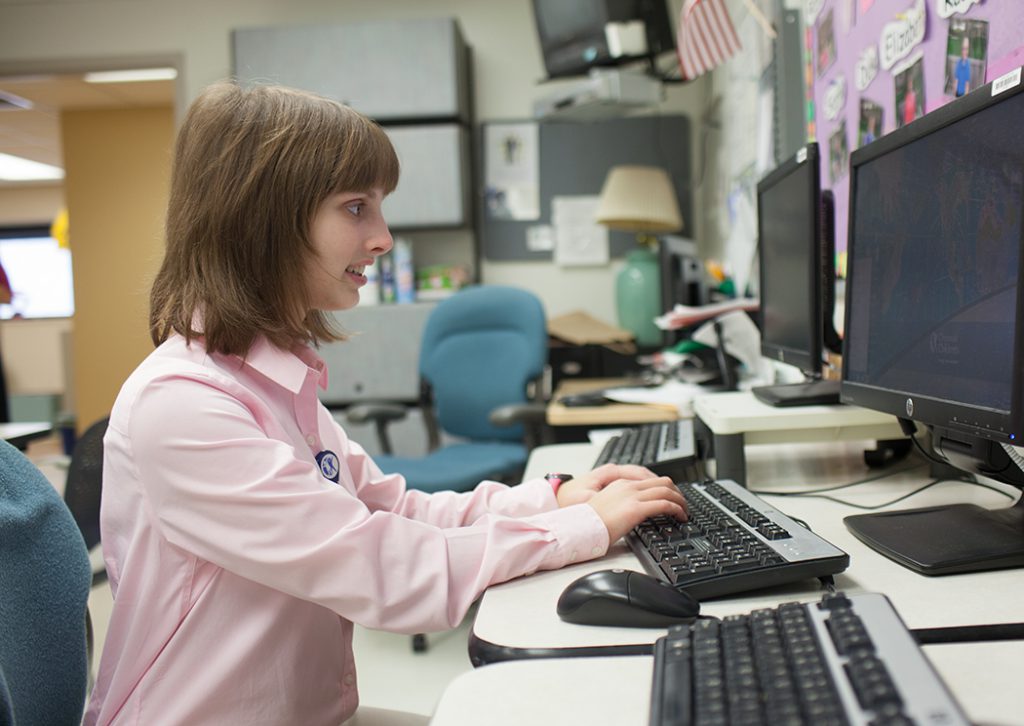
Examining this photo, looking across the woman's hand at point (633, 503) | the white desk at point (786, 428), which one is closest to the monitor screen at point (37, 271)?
the white desk at point (786, 428)

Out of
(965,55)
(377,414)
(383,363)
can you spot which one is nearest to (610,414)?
(377,414)

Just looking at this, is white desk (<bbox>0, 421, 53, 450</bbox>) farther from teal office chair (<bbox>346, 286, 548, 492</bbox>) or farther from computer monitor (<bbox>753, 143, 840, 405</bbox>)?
computer monitor (<bbox>753, 143, 840, 405</bbox>)

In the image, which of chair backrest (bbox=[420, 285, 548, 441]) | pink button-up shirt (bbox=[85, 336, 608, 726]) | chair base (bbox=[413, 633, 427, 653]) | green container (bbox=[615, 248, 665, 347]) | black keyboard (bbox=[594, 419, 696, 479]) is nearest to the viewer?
pink button-up shirt (bbox=[85, 336, 608, 726])

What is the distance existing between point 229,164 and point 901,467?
102 centimetres

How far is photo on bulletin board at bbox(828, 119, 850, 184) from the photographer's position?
1688mm

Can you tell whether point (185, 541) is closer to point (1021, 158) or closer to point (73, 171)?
point (1021, 158)

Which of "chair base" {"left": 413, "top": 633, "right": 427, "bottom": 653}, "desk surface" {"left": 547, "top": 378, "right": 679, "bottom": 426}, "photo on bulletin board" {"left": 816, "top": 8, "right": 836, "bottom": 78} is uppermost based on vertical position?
"photo on bulletin board" {"left": 816, "top": 8, "right": 836, "bottom": 78}

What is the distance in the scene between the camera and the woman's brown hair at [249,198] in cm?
87

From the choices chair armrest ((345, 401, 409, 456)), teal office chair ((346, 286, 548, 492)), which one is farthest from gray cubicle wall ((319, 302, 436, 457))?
chair armrest ((345, 401, 409, 456))

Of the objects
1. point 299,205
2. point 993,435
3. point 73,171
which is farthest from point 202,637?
point 73,171

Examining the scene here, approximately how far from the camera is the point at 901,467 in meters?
1.27

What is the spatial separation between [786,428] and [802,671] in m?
0.71

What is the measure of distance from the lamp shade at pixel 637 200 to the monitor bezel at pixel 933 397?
6.47ft

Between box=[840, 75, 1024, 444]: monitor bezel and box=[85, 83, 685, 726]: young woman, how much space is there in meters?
0.27
